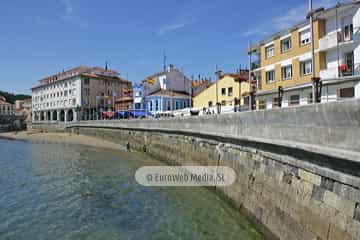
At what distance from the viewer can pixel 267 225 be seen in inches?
342

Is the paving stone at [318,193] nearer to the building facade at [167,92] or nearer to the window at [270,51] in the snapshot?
the window at [270,51]

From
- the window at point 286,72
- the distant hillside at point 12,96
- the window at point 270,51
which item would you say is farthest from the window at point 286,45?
the distant hillside at point 12,96

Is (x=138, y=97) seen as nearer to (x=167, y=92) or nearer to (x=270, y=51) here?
Answer: (x=167, y=92)

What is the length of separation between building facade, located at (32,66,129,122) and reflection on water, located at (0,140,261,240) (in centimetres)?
5763

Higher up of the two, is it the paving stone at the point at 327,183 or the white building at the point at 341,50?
the white building at the point at 341,50

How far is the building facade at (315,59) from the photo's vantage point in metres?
21.1

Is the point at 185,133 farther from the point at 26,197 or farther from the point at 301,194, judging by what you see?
the point at 301,194

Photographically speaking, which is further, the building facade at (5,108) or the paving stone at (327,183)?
the building facade at (5,108)

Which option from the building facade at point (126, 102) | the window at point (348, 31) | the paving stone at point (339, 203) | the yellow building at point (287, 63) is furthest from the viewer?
the building facade at point (126, 102)

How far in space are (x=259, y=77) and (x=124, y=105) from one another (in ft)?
137

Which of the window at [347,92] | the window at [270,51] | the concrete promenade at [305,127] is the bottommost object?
the concrete promenade at [305,127]

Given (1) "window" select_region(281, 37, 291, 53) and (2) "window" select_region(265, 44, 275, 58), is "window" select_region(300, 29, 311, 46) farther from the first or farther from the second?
(2) "window" select_region(265, 44, 275, 58)

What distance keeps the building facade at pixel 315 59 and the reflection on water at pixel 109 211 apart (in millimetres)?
10453

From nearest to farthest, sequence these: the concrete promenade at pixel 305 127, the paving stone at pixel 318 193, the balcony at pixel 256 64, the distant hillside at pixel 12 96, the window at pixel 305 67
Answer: the concrete promenade at pixel 305 127 < the paving stone at pixel 318 193 < the window at pixel 305 67 < the balcony at pixel 256 64 < the distant hillside at pixel 12 96
